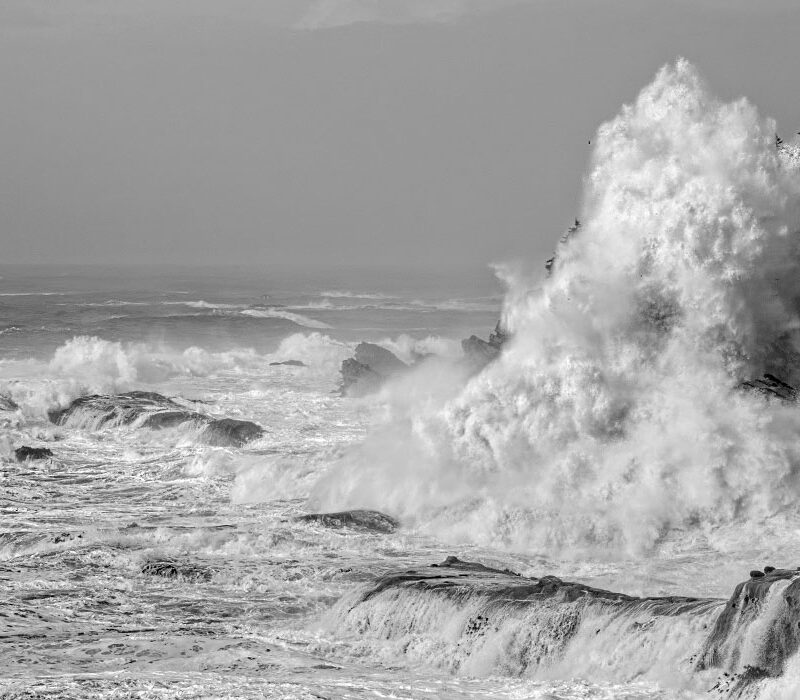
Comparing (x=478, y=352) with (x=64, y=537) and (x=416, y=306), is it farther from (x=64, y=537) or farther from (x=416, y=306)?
(x=416, y=306)

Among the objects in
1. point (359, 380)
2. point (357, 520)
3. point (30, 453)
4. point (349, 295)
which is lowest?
point (30, 453)

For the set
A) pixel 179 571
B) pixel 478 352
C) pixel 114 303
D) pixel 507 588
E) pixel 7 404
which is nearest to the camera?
pixel 507 588

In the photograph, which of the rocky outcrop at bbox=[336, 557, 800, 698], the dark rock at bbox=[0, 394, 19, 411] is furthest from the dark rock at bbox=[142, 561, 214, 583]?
the dark rock at bbox=[0, 394, 19, 411]

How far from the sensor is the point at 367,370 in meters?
49.7

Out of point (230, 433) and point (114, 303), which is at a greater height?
point (114, 303)

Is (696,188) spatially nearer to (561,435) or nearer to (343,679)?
(561,435)

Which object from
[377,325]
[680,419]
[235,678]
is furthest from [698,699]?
[377,325]

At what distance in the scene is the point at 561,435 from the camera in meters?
25.0

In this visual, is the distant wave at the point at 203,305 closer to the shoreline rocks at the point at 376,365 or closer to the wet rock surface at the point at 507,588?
the shoreline rocks at the point at 376,365

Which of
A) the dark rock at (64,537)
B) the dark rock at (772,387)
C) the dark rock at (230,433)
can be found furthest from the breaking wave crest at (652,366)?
the dark rock at (230,433)

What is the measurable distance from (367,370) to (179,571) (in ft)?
93.5

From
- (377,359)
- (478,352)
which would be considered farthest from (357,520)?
(377,359)

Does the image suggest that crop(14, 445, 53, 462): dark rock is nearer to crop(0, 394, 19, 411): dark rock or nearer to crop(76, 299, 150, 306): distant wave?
crop(0, 394, 19, 411): dark rock

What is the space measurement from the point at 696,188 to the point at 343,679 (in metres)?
13.5
